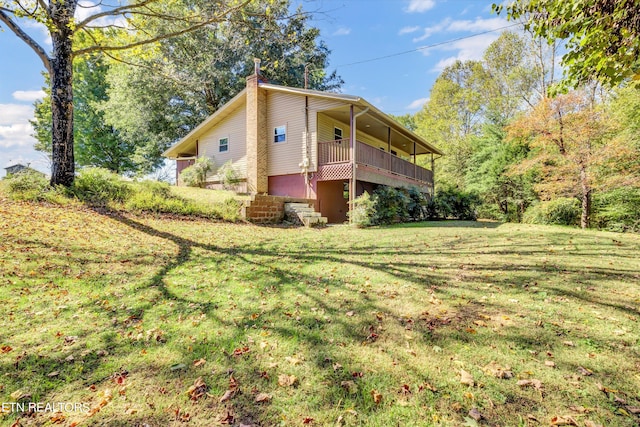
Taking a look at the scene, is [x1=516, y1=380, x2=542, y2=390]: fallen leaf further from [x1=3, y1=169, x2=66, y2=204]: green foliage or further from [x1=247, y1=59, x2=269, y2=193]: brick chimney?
[x1=247, y1=59, x2=269, y2=193]: brick chimney

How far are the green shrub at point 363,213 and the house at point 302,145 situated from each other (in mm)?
1202

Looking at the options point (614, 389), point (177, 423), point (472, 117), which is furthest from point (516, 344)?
point (472, 117)

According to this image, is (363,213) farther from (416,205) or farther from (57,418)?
(57,418)

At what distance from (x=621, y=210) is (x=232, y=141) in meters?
18.1

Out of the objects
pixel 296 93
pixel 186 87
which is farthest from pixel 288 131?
pixel 186 87

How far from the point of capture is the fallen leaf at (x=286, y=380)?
7.26ft

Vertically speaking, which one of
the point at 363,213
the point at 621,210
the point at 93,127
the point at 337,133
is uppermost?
the point at 93,127

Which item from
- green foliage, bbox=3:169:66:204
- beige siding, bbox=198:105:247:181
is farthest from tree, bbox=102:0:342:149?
green foliage, bbox=3:169:66:204

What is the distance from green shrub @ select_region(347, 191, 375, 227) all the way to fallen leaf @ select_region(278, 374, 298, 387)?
873cm

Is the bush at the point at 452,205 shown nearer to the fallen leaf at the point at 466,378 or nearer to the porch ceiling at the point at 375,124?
the porch ceiling at the point at 375,124

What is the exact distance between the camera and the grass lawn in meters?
1.97

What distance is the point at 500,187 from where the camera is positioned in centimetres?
1866

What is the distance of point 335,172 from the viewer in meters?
12.8

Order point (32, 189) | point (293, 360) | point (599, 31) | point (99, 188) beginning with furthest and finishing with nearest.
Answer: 1. point (99, 188)
2. point (32, 189)
3. point (599, 31)
4. point (293, 360)
